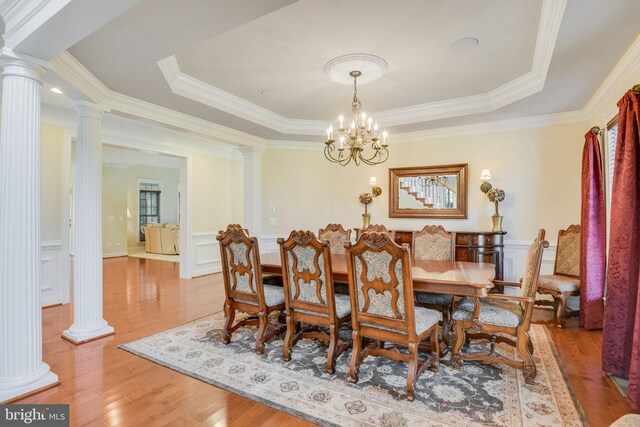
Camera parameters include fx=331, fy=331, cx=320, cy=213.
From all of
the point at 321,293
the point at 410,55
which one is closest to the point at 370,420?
the point at 321,293

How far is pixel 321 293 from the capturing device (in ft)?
8.59

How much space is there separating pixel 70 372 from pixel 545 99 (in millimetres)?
5245

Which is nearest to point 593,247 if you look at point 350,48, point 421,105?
point 421,105

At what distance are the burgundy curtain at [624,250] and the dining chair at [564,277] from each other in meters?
1.16

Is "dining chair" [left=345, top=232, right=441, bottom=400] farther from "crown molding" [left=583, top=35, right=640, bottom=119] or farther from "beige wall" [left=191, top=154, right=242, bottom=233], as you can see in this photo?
"beige wall" [left=191, top=154, right=242, bottom=233]

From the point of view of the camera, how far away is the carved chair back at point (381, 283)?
2.16 metres

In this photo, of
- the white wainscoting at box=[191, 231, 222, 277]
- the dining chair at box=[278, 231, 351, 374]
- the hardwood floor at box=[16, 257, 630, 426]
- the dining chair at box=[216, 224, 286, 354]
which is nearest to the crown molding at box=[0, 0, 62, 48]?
the dining chair at box=[216, 224, 286, 354]

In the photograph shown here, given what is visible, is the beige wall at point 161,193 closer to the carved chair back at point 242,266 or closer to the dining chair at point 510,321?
the carved chair back at point 242,266

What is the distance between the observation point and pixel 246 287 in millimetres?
3008

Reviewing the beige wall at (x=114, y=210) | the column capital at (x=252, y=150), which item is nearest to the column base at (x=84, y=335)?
the column capital at (x=252, y=150)

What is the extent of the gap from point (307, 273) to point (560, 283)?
118 inches

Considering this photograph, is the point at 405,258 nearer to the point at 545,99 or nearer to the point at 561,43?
the point at 561,43

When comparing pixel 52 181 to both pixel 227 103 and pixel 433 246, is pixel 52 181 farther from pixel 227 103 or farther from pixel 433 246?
pixel 433 246

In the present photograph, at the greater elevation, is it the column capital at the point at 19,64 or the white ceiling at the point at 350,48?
the white ceiling at the point at 350,48
